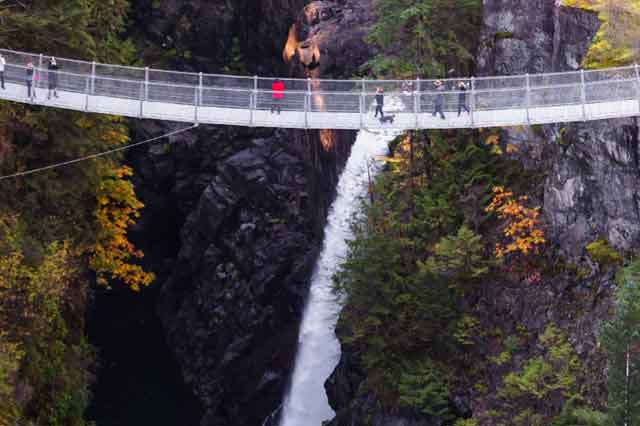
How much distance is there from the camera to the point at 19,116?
28.5 meters

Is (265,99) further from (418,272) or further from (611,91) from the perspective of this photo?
(611,91)

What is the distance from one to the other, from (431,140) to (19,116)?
11.4 meters

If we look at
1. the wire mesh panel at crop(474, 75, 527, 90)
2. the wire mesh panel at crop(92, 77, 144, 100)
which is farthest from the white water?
the wire mesh panel at crop(92, 77, 144, 100)

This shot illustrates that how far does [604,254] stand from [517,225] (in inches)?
109

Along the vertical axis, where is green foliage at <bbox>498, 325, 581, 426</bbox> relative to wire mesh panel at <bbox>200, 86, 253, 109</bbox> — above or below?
below

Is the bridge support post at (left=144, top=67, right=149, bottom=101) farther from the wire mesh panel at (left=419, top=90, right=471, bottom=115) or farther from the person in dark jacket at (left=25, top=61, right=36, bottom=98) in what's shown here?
the wire mesh panel at (left=419, top=90, right=471, bottom=115)

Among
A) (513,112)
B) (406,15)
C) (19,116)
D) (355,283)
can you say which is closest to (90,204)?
(19,116)

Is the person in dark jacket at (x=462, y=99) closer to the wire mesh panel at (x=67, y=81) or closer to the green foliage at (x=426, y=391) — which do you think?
the green foliage at (x=426, y=391)

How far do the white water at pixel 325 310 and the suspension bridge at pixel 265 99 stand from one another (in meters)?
9.16

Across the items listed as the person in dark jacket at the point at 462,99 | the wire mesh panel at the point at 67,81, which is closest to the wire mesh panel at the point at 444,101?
the person in dark jacket at the point at 462,99

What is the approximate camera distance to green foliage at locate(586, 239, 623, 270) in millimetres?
25891

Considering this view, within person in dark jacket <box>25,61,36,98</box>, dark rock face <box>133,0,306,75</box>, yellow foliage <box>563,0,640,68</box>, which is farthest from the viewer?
dark rock face <box>133,0,306,75</box>

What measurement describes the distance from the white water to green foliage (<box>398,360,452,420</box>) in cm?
807

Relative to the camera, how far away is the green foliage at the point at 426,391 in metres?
27.5
